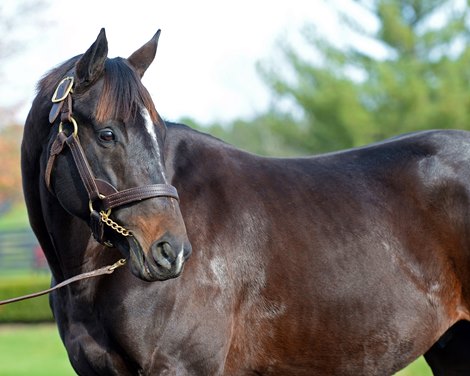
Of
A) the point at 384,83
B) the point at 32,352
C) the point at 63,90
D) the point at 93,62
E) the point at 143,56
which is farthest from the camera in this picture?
the point at 384,83

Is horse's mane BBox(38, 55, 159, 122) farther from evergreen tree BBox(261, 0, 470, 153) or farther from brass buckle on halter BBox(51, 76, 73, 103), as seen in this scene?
evergreen tree BBox(261, 0, 470, 153)

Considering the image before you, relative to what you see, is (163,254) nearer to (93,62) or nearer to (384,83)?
(93,62)

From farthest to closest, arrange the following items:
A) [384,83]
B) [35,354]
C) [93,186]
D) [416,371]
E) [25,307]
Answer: [384,83], [25,307], [35,354], [416,371], [93,186]

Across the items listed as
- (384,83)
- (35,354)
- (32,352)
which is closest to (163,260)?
(35,354)

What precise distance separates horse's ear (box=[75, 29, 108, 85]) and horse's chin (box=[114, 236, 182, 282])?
2.83ft

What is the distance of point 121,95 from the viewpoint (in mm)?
3676

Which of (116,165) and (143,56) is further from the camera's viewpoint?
(143,56)

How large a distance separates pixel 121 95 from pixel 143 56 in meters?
0.56

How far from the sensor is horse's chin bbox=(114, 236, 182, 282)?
11.5ft

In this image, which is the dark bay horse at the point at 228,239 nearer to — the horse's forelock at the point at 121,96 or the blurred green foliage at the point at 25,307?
the horse's forelock at the point at 121,96

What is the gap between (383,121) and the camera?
26172mm

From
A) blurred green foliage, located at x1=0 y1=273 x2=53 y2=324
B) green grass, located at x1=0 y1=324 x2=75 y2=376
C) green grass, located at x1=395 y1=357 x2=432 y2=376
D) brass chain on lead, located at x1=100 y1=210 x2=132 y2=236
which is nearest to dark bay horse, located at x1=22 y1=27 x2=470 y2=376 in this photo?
brass chain on lead, located at x1=100 y1=210 x2=132 y2=236

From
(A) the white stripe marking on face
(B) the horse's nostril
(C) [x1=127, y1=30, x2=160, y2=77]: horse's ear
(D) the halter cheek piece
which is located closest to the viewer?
(B) the horse's nostril

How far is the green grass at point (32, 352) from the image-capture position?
38.0 ft
